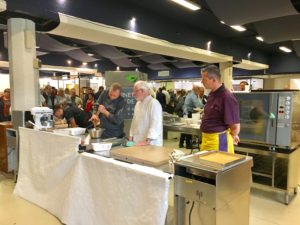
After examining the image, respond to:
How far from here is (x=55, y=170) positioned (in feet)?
8.83

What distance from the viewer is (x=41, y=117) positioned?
366 centimetres

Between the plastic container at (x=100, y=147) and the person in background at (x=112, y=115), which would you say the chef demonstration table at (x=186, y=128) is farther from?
the plastic container at (x=100, y=147)

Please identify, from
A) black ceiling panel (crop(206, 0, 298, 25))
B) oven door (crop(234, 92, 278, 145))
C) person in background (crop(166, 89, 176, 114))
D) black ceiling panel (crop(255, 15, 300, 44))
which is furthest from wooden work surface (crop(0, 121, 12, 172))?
person in background (crop(166, 89, 176, 114))

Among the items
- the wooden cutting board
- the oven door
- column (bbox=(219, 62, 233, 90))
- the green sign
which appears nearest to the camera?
the wooden cutting board

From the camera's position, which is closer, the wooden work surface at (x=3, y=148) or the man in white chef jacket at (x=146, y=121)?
the man in white chef jacket at (x=146, y=121)

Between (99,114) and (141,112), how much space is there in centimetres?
90

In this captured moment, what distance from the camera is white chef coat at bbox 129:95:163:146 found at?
9.34 ft

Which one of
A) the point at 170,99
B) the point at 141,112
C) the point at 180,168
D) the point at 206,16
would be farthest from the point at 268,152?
the point at 170,99

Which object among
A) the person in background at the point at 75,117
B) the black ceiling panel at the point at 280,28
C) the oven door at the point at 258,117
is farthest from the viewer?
the black ceiling panel at the point at 280,28

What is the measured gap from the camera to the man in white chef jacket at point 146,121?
9.33 ft

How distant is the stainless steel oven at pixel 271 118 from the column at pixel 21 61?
3041 millimetres

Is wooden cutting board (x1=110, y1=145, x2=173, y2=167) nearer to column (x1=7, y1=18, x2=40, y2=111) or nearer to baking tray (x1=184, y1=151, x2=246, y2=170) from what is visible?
baking tray (x1=184, y1=151, x2=246, y2=170)

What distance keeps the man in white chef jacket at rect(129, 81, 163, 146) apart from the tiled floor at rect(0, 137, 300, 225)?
4.11 feet

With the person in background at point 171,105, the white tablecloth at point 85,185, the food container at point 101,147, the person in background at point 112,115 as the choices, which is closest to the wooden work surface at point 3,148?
the white tablecloth at point 85,185
